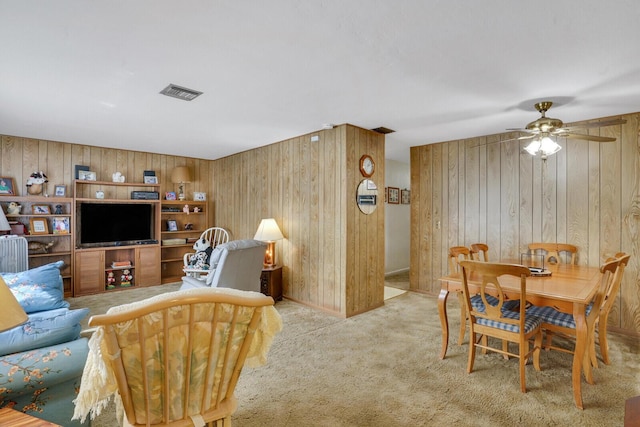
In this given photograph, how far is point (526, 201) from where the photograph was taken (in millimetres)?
4113

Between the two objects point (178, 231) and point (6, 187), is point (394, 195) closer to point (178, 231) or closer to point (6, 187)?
point (178, 231)

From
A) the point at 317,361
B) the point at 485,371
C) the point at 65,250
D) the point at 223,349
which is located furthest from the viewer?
the point at 65,250

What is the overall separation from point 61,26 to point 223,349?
2038 mm

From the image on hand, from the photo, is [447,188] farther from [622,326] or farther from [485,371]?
[485,371]

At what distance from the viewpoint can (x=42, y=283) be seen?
8.95 ft

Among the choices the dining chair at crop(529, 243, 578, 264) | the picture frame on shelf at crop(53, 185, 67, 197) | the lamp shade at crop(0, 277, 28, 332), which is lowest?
the dining chair at crop(529, 243, 578, 264)

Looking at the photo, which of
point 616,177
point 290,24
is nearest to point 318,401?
point 290,24

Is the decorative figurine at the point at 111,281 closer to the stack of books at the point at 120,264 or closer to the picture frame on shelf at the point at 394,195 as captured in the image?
the stack of books at the point at 120,264

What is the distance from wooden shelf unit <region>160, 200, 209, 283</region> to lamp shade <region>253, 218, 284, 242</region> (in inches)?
87.1

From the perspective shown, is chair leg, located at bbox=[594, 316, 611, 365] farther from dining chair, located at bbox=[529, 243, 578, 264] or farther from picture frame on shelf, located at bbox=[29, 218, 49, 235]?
picture frame on shelf, located at bbox=[29, 218, 49, 235]

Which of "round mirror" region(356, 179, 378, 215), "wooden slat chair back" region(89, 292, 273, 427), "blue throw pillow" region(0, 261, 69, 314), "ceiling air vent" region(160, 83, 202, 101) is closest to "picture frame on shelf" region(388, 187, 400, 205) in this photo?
"round mirror" region(356, 179, 378, 215)

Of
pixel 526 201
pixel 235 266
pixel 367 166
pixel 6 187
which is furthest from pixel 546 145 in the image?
pixel 6 187

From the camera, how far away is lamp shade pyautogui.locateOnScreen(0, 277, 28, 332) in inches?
37.9

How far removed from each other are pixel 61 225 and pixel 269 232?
319 centimetres
